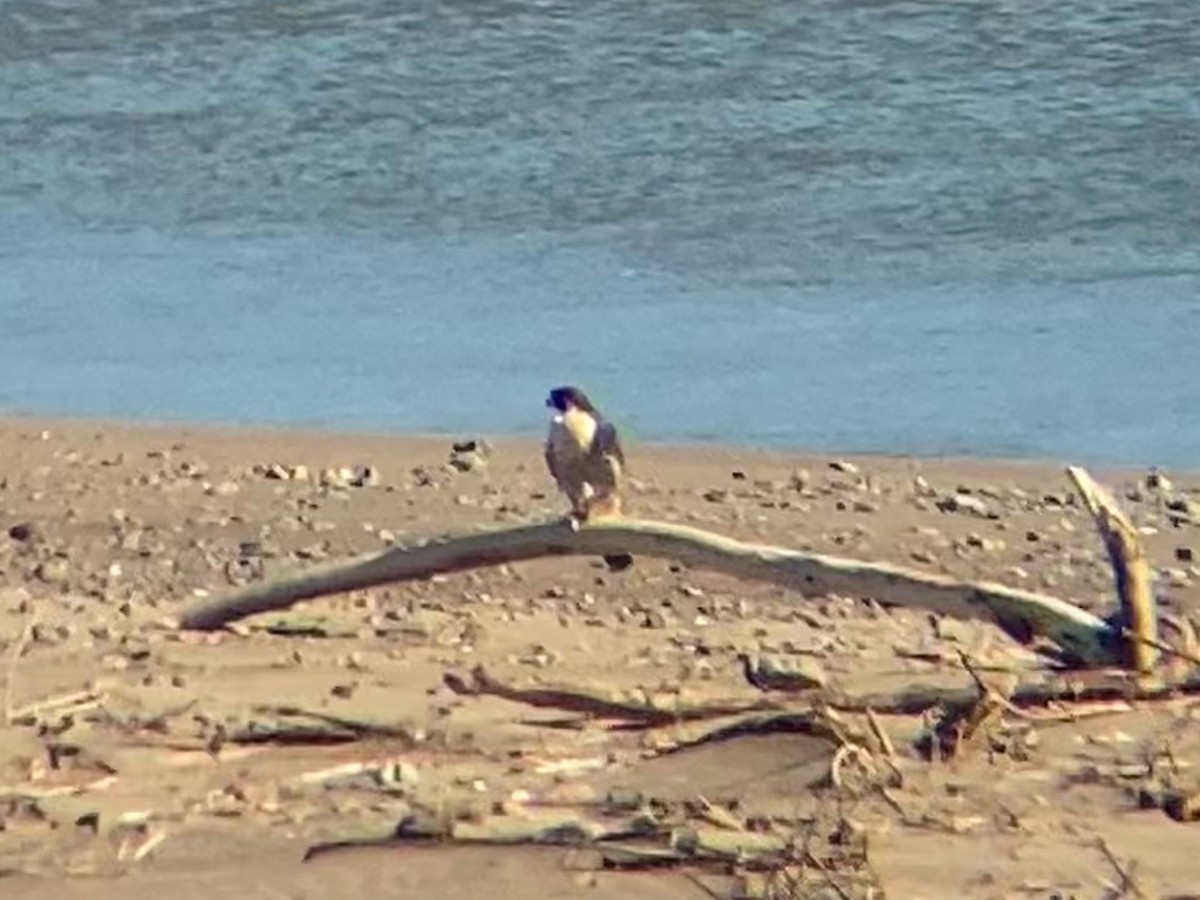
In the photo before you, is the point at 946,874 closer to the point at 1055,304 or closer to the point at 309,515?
the point at 309,515

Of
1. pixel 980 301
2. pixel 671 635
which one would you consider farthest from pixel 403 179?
pixel 671 635

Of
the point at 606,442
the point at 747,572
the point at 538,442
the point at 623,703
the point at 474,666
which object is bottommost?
the point at 538,442

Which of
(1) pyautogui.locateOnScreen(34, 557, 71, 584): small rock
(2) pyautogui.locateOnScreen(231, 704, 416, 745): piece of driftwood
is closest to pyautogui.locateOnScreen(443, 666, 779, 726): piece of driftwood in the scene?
(2) pyautogui.locateOnScreen(231, 704, 416, 745): piece of driftwood

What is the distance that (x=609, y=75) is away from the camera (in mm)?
16969

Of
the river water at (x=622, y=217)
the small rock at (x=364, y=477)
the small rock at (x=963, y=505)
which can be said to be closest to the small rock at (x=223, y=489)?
the small rock at (x=364, y=477)

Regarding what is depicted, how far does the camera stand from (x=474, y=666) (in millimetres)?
7078

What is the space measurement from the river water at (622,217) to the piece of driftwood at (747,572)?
380 cm

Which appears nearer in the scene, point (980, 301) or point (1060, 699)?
point (1060, 699)

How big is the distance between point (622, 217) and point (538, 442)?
3883mm

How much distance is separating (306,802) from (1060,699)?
1.34 m

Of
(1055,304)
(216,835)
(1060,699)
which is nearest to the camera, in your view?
(216,835)

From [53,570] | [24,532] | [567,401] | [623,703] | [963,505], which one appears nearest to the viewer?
[623,703]

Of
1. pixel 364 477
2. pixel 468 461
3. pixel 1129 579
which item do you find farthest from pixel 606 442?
pixel 468 461

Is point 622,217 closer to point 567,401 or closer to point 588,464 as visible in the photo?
point 567,401
